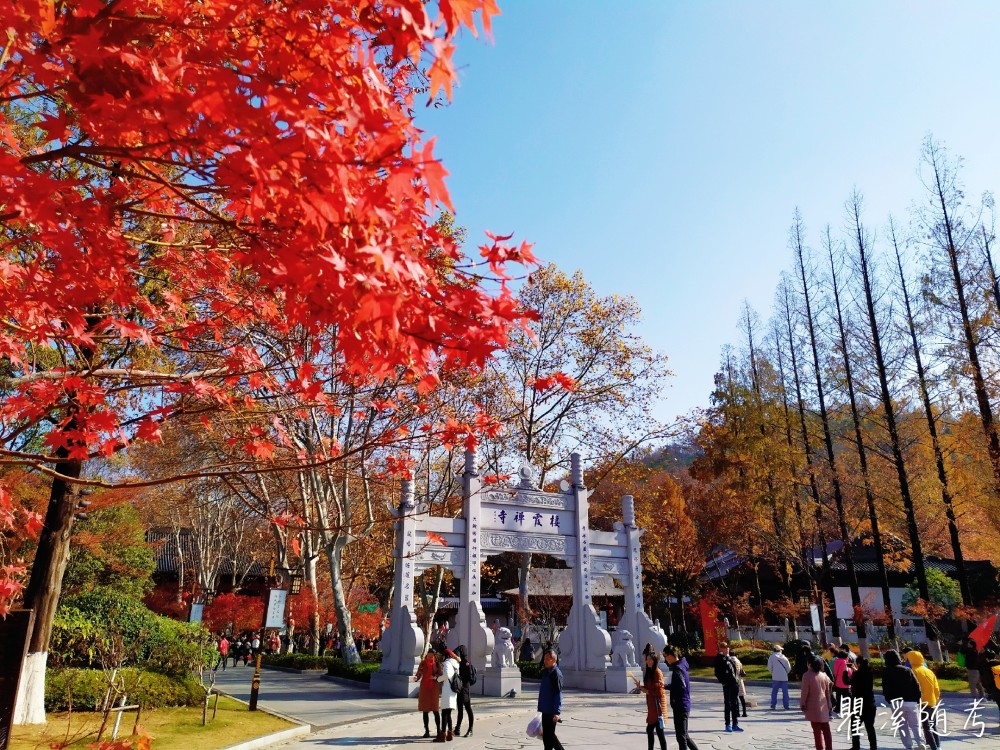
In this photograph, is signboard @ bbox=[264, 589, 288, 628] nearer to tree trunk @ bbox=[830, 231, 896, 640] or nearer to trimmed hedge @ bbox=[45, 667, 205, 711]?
trimmed hedge @ bbox=[45, 667, 205, 711]

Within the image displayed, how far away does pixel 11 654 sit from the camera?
5793 millimetres

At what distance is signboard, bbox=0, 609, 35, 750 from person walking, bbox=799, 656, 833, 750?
26.2ft

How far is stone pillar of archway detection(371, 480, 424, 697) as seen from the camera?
42.1 feet

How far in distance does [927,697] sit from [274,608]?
10.5m

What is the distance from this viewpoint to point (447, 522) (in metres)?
13.6

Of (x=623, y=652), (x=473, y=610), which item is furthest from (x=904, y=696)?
(x=473, y=610)

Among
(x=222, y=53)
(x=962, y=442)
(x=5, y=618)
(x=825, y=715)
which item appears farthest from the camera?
(x=962, y=442)

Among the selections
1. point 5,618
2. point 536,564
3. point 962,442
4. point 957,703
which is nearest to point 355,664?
point 5,618

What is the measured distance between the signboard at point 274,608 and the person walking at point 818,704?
8.89m

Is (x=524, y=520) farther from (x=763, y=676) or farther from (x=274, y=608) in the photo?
(x=763, y=676)

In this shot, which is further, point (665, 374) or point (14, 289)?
point (665, 374)

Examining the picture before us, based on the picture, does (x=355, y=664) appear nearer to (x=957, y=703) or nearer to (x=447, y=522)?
(x=447, y=522)

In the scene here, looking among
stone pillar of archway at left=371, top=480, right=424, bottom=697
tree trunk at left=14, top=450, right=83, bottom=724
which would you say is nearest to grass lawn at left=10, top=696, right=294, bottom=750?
tree trunk at left=14, top=450, right=83, bottom=724

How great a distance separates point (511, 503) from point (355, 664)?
20.7 ft
